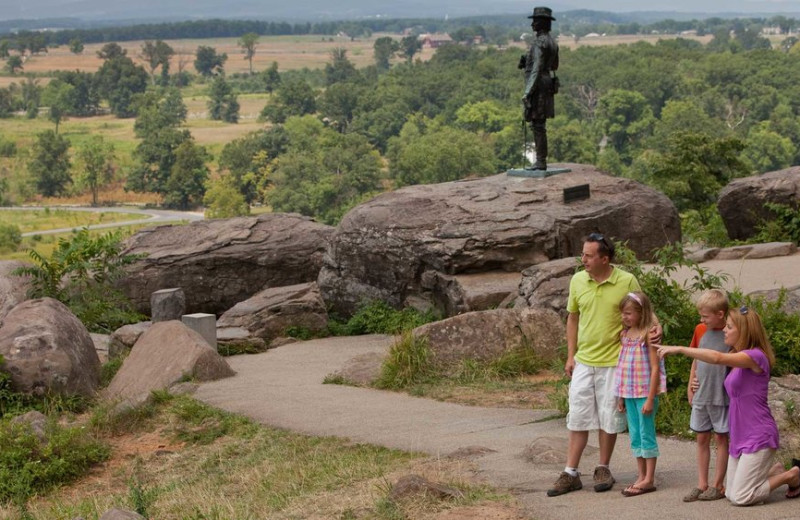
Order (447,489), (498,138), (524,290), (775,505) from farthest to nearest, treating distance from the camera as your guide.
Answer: (498,138) → (524,290) → (447,489) → (775,505)

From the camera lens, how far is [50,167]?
100062 millimetres

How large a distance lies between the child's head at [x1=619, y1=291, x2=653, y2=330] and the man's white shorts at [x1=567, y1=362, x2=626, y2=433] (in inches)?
13.3

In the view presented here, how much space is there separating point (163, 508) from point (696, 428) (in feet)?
12.7

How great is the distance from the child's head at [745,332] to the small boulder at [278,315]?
1030 cm

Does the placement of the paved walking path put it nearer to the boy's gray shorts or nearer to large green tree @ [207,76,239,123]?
the boy's gray shorts

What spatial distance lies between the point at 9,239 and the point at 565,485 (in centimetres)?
6758

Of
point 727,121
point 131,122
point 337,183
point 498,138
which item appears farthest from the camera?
point 131,122

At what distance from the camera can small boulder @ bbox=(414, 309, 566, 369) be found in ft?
42.8

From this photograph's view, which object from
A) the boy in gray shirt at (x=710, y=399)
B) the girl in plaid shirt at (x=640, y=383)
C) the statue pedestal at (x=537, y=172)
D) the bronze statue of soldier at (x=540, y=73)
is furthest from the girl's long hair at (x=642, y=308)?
the statue pedestal at (x=537, y=172)

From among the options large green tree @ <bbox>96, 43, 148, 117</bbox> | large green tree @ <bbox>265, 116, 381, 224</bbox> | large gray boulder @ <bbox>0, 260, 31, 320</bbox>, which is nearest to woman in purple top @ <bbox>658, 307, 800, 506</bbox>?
large gray boulder @ <bbox>0, 260, 31, 320</bbox>

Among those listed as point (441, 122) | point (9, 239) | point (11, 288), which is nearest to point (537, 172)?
point (11, 288)

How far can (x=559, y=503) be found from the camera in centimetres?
780

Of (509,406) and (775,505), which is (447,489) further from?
(509,406)

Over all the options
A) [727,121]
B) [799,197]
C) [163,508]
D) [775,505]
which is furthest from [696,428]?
[727,121]
